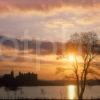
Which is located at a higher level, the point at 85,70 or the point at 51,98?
the point at 85,70

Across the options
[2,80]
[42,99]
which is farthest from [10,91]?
[42,99]

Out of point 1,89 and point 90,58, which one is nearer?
point 90,58

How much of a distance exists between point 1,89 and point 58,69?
3880cm

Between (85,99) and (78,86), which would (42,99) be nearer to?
(85,99)

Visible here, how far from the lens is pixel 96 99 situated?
81062mm

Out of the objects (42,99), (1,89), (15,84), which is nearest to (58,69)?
(42,99)

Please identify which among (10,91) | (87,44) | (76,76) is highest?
(87,44)

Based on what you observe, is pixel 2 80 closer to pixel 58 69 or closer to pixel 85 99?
pixel 85 99

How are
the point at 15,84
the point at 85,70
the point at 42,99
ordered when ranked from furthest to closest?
the point at 15,84 < the point at 42,99 < the point at 85,70

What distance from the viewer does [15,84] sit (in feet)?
368

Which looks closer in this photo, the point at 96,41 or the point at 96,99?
the point at 96,41

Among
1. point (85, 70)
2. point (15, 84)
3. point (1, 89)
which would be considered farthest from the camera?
point (15, 84)

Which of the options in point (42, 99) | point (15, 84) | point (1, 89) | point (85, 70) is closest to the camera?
point (85, 70)

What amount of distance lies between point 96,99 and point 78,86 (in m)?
16.1
